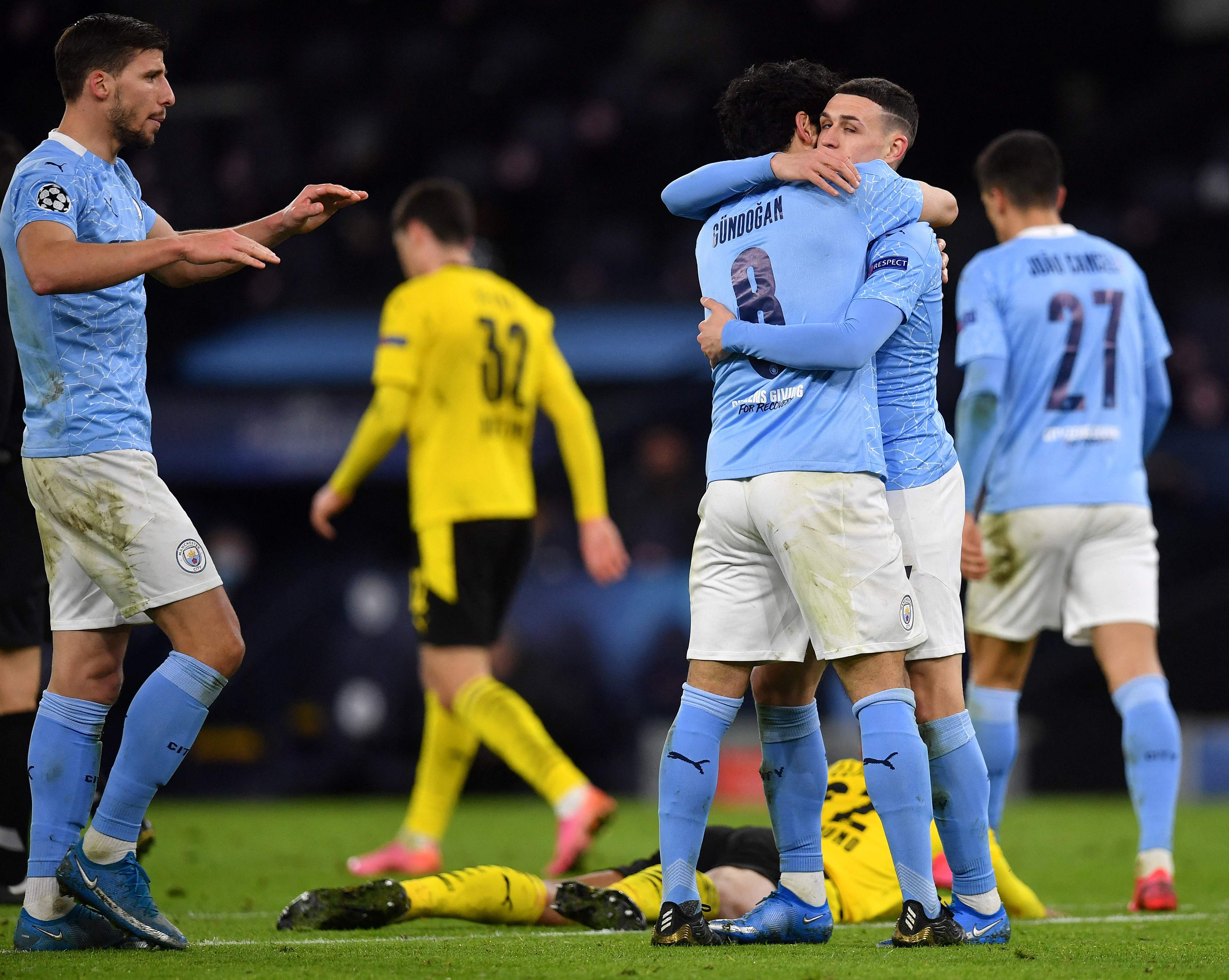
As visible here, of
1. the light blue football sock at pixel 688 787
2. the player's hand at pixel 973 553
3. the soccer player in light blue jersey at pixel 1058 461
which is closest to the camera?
the light blue football sock at pixel 688 787

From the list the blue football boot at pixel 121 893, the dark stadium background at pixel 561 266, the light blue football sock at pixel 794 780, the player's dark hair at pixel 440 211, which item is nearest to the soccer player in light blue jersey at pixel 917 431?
the light blue football sock at pixel 794 780

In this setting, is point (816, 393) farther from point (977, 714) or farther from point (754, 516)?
point (977, 714)

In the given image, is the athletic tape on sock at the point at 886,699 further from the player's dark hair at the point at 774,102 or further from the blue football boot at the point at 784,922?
the player's dark hair at the point at 774,102

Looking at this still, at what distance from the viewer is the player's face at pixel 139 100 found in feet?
12.3

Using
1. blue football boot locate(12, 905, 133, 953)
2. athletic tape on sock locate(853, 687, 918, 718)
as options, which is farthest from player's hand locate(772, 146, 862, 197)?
blue football boot locate(12, 905, 133, 953)

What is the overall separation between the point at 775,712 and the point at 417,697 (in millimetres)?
7191

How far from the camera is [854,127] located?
3688 mm

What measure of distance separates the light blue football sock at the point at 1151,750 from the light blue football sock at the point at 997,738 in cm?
36

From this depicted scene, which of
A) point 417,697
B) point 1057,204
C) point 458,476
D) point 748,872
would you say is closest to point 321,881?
point 458,476

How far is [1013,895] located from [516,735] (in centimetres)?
193

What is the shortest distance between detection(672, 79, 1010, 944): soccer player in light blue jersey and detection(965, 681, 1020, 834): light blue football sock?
1107 mm

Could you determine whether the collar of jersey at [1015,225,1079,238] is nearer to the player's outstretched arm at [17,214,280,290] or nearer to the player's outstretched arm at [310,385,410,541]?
the player's outstretched arm at [310,385,410,541]

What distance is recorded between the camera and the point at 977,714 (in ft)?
16.2

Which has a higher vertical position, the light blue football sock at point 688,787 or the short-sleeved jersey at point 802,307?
the short-sleeved jersey at point 802,307
